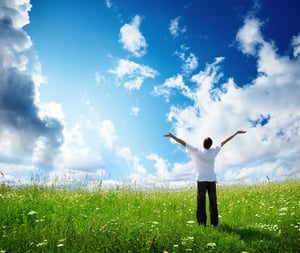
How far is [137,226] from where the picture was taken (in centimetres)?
1123

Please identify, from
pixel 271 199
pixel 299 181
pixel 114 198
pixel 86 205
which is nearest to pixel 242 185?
pixel 299 181

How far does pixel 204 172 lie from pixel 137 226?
273 cm

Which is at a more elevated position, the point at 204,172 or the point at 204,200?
the point at 204,172

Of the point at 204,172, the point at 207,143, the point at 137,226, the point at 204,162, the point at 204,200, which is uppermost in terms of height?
the point at 207,143

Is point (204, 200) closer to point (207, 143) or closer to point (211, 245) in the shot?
point (207, 143)

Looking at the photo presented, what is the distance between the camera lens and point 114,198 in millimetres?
16906

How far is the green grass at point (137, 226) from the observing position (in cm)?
947

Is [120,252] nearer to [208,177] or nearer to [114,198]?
[208,177]

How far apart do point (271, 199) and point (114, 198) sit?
7618mm

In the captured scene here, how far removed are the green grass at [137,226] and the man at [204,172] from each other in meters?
0.52

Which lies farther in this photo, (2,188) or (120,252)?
(2,188)

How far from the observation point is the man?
11984mm

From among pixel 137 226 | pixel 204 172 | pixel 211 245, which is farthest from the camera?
pixel 204 172

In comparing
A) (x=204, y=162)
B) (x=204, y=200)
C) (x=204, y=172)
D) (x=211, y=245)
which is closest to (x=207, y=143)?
(x=204, y=162)
